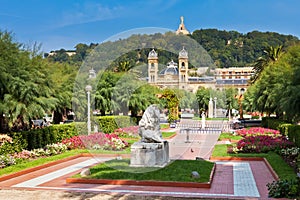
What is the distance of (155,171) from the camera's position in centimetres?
1153

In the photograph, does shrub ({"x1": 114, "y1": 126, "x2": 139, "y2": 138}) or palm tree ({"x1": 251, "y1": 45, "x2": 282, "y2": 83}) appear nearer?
shrub ({"x1": 114, "y1": 126, "x2": 139, "y2": 138})

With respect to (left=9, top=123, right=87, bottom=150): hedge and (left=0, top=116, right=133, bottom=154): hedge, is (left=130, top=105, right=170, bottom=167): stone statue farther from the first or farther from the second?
(left=9, top=123, right=87, bottom=150): hedge

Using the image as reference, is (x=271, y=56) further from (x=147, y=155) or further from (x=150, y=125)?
(x=147, y=155)

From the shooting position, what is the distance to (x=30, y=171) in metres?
13.2

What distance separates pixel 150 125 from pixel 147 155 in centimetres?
98

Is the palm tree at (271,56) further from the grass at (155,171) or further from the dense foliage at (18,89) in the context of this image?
the grass at (155,171)

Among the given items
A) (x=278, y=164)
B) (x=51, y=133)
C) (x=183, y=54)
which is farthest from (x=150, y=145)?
(x=51, y=133)

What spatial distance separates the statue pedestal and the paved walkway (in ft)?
2.38

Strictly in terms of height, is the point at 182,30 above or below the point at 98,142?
above

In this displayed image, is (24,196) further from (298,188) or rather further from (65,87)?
(65,87)

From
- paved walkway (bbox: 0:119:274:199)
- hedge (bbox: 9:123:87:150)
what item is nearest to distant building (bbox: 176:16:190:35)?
paved walkway (bbox: 0:119:274:199)

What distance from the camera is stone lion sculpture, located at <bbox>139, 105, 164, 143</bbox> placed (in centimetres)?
1243

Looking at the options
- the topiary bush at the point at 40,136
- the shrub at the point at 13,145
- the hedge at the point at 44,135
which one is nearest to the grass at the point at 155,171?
the hedge at the point at 44,135

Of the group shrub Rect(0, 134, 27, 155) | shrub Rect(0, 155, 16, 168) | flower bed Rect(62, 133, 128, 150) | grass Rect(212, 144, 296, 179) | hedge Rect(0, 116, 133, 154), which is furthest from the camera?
hedge Rect(0, 116, 133, 154)
